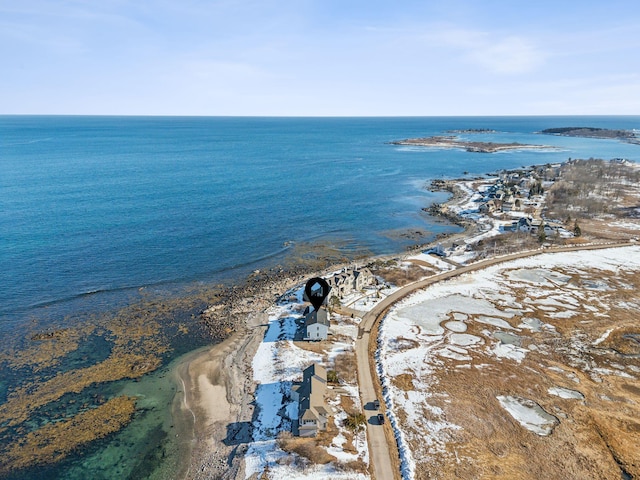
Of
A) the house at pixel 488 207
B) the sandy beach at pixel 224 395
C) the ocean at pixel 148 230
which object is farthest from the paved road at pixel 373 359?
the house at pixel 488 207

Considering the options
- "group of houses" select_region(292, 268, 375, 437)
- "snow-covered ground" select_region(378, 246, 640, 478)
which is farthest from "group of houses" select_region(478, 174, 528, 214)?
"group of houses" select_region(292, 268, 375, 437)

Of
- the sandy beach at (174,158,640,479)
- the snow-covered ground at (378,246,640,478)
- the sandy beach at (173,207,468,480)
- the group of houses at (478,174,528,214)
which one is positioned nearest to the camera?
the sandy beach at (173,207,468,480)

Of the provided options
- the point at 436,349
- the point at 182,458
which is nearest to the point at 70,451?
the point at 182,458

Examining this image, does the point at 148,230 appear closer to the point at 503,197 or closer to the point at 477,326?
the point at 477,326

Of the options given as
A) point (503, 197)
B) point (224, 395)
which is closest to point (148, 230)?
point (224, 395)

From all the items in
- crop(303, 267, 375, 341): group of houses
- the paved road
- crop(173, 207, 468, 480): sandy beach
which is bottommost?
crop(173, 207, 468, 480): sandy beach

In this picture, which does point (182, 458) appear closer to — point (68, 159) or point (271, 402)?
point (271, 402)

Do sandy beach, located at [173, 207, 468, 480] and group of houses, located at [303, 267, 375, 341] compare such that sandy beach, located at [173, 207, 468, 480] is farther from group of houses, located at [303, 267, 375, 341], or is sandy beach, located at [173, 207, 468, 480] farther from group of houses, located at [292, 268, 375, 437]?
group of houses, located at [303, 267, 375, 341]
